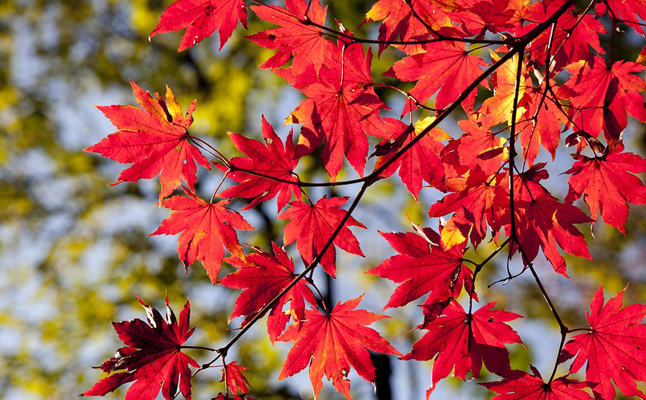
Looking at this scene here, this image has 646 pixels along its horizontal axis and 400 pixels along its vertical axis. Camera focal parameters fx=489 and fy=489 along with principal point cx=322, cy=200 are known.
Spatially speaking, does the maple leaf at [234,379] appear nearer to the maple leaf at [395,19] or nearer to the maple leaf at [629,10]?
the maple leaf at [395,19]

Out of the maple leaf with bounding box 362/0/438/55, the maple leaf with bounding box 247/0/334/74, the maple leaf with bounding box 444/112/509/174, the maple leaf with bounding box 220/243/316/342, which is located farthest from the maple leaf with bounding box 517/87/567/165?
the maple leaf with bounding box 220/243/316/342

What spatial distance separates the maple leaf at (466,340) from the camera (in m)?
1.16

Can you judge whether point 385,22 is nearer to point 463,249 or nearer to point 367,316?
point 463,249

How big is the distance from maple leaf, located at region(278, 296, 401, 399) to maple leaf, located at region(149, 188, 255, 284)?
28 centimetres

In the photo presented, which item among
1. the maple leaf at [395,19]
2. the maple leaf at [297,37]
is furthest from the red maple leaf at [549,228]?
the maple leaf at [297,37]

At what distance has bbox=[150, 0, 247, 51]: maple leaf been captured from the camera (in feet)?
3.63

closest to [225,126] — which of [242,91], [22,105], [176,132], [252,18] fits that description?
[242,91]

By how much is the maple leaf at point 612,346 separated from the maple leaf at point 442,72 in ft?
2.01

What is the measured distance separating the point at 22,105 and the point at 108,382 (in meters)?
6.87

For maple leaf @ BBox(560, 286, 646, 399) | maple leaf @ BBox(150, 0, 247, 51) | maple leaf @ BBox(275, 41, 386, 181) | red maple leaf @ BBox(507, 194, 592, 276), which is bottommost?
maple leaf @ BBox(560, 286, 646, 399)

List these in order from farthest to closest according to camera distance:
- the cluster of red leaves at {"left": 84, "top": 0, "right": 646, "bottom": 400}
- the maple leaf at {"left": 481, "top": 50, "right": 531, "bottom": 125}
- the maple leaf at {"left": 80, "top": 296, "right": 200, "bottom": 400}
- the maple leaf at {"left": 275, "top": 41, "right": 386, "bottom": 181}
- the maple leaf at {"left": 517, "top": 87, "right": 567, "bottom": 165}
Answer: the maple leaf at {"left": 517, "top": 87, "right": 567, "bottom": 165} → the maple leaf at {"left": 481, "top": 50, "right": 531, "bottom": 125} → the maple leaf at {"left": 275, "top": 41, "right": 386, "bottom": 181} → the cluster of red leaves at {"left": 84, "top": 0, "right": 646, "bottom": 400} → the maple leaf at {"left": 80, "top": 296, "right": 200, "bottom": 400}

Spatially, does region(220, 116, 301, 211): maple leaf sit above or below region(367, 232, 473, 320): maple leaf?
above

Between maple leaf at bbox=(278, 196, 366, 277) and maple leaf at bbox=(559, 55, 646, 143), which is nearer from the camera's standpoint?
maple leaf at bbox=(278, 196, 366, 277)

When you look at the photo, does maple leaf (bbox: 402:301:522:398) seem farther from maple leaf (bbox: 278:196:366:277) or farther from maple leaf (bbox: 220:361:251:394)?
maple leaf (bbox: 220:361:251:394)
